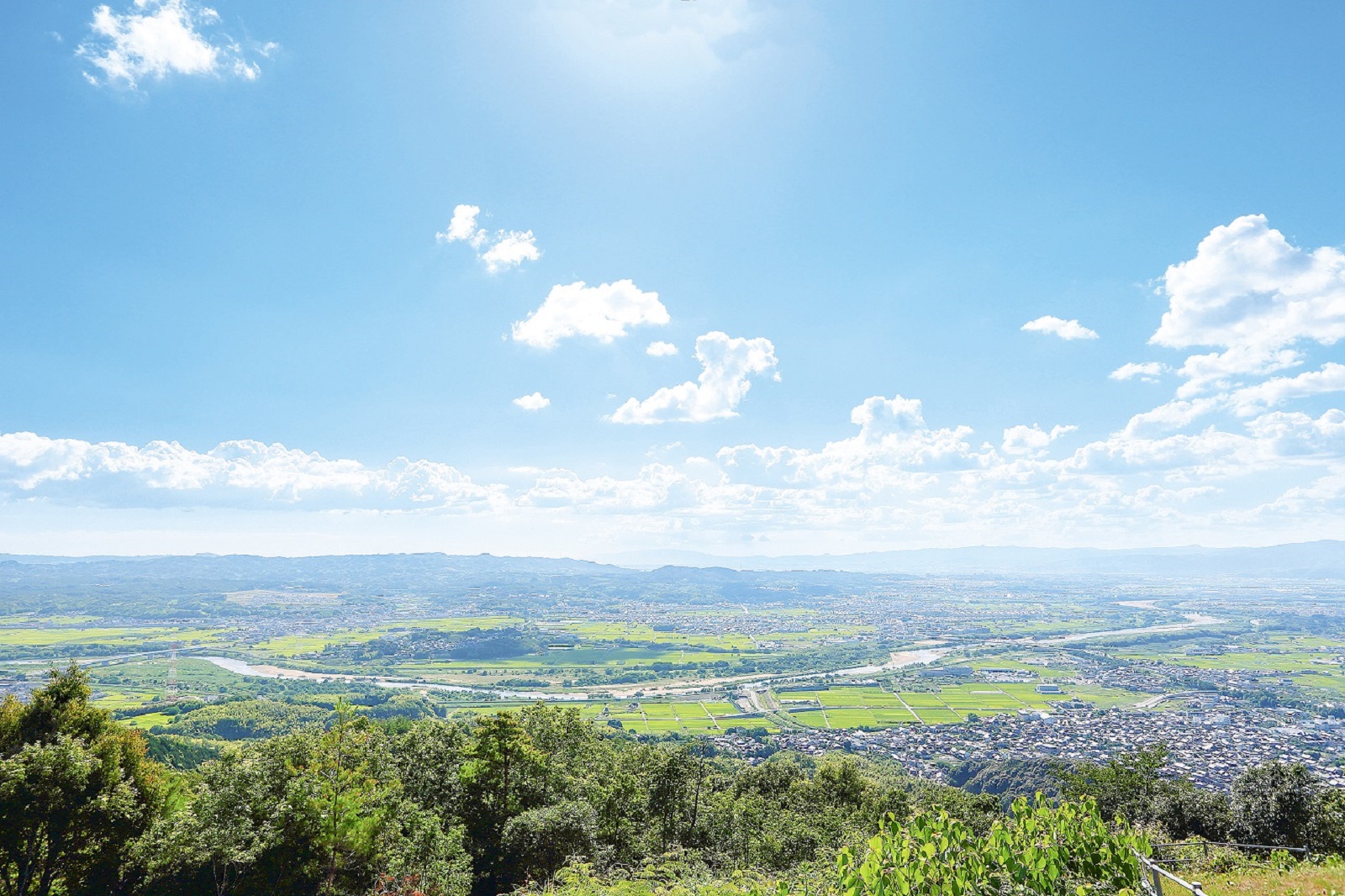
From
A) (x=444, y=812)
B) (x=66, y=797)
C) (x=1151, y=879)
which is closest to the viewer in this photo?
(x=1151, y=879)

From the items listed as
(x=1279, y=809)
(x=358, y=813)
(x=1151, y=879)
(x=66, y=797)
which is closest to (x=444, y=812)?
(x=358, y=813)

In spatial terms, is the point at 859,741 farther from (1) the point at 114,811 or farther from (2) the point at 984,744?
(1) the point at 114,811

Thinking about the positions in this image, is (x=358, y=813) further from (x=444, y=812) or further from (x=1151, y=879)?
(x=1151, y=879)

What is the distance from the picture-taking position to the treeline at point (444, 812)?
13312 millimetres

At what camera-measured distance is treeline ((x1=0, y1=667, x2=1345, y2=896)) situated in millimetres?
13312

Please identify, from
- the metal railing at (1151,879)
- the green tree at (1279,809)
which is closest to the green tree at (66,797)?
the metal railing at (1151,879)

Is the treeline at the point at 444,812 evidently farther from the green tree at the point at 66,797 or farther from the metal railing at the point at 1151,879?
the metal railing at the point at 1151,879

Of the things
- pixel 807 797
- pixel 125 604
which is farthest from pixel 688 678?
pixel 125 604

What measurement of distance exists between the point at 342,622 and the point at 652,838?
201 metres

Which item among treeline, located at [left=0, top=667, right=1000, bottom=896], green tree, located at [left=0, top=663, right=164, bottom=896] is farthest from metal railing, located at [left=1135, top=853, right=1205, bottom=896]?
green tree, located at [left=0, top=663, right=164, bottom=896]

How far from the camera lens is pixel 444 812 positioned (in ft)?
78.7

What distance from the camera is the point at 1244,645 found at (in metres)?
137

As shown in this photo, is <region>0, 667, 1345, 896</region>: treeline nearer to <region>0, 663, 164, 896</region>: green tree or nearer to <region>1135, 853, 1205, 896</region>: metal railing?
<region>0, 663, 164, 896</region>: green tree

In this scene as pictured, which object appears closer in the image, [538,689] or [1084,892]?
[1084,892]
